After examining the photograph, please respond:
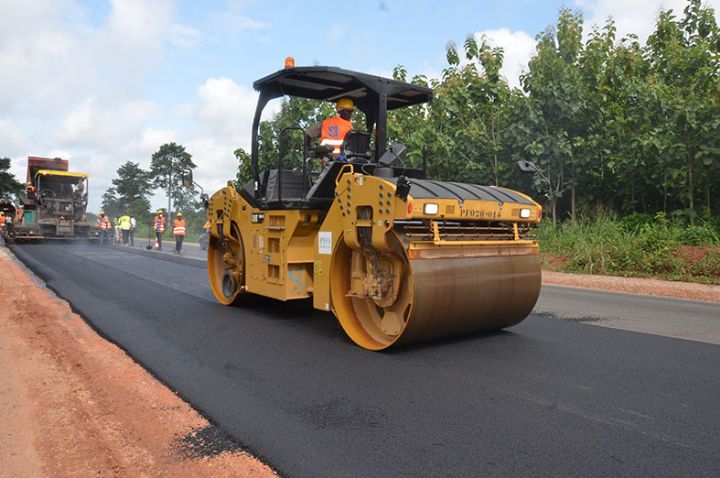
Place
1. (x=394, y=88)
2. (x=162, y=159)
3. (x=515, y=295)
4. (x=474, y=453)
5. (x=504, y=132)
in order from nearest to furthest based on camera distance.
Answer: (x=474, y=453)
(x=515, y=295)
(x=394, y=88)
(x=504, y=132)
(x=162, y=159)

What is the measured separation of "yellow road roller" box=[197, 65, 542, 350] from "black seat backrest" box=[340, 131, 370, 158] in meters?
0.01

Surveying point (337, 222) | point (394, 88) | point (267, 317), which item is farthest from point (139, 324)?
point (394, 88)

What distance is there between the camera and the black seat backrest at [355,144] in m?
5.82

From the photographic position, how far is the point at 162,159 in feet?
194

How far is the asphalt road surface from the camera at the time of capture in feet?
9.27

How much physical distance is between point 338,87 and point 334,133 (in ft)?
1.77

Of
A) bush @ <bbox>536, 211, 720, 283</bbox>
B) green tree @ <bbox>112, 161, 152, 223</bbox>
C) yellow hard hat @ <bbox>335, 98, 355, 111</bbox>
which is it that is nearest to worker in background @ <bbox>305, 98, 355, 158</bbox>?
yellow hard hat @ <bbox>335, 98, 355, 111</bbox>

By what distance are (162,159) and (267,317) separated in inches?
2245

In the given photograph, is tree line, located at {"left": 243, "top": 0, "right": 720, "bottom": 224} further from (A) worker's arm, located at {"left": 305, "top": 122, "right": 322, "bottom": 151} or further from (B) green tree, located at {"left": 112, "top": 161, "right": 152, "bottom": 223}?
(B) green tree, located at {"left": 112, "top": 161, "right": 152, "bottom": 223}

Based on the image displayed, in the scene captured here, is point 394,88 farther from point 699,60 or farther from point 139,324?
point 699,60

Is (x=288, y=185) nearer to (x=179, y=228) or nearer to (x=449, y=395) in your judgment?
(x=449, y=395)

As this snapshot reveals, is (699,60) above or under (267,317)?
above

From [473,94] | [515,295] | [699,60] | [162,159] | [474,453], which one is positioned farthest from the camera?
[162,159]

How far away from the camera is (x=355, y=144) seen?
5879mm
